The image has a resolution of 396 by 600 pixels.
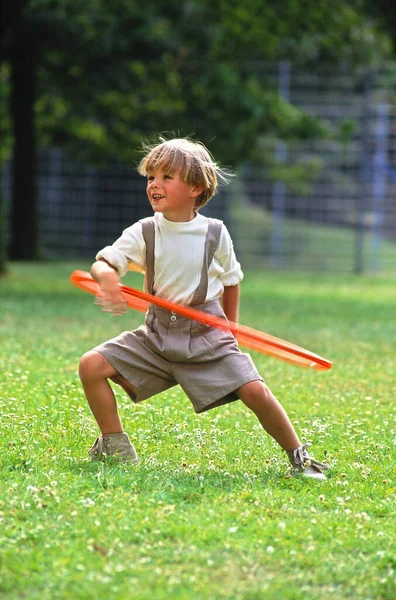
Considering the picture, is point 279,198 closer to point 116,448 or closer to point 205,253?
point 205,253

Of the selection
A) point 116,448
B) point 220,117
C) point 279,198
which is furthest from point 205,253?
point 279,198

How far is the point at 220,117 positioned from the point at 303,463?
1614cm

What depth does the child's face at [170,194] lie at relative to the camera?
5.60 meters

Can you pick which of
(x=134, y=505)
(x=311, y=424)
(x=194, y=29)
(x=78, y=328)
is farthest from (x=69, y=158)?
(x=134, y=505)

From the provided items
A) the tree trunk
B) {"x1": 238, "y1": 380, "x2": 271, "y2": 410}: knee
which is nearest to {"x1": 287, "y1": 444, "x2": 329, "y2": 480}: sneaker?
{"x1": 238, "y1": 380, "x2": 271, "y2": 410}: knee

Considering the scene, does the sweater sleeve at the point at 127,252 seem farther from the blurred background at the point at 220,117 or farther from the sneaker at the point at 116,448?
the blurred background at the point at 220,117

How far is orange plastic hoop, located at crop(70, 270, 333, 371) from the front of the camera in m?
5.34

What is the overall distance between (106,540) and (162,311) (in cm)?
159

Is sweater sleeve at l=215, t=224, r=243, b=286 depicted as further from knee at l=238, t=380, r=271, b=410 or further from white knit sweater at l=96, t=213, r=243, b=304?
knee at l=238, t=380, r=271, b=410

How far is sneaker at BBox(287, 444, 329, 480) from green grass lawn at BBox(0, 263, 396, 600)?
0.09 meters

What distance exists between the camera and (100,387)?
5574 millimetres

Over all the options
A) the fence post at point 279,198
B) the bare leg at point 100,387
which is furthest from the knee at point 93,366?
the fence post at point 279,198

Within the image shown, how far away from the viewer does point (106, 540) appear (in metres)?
4.32

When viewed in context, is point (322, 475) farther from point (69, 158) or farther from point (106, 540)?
point (69, 158)
